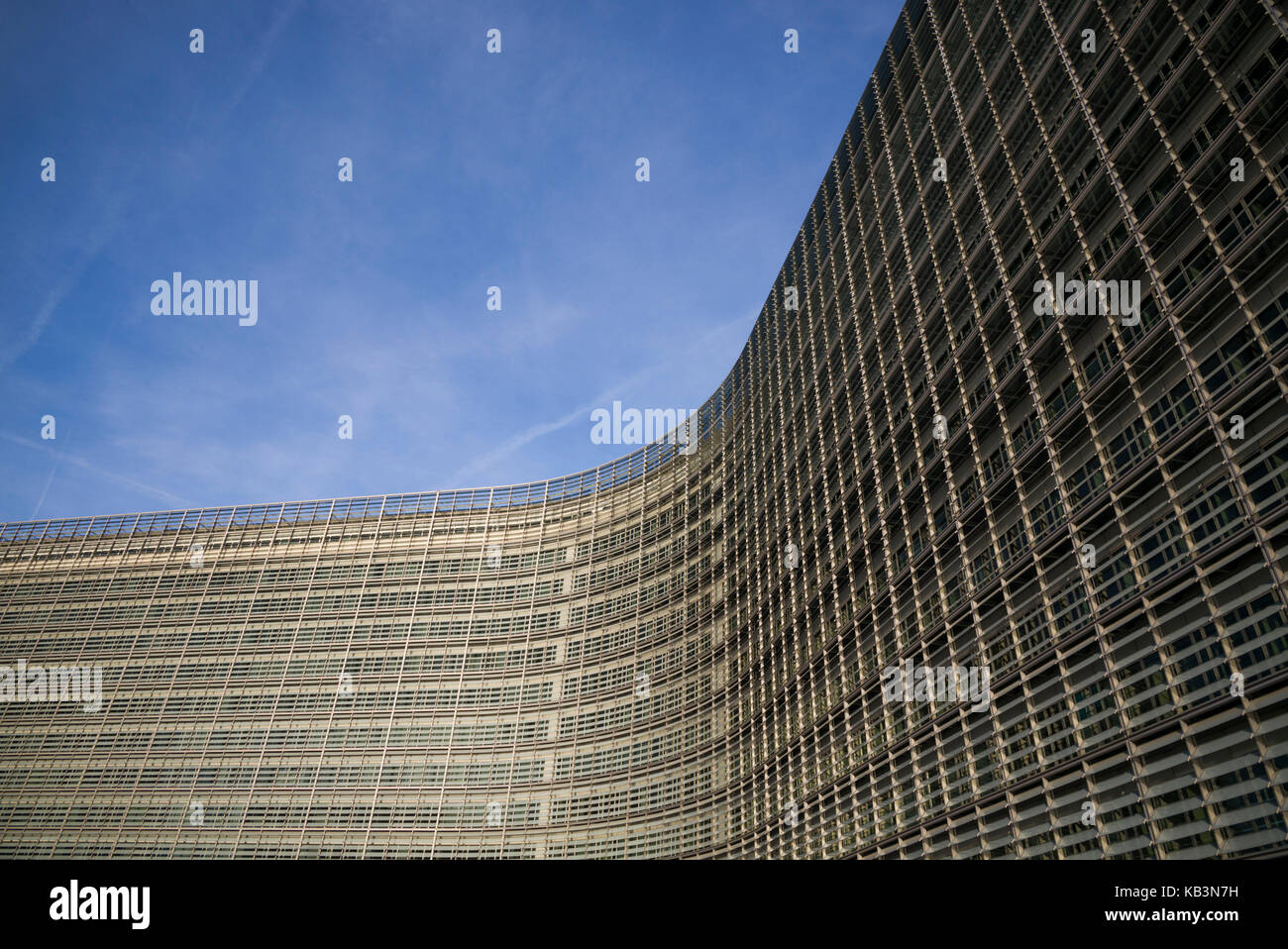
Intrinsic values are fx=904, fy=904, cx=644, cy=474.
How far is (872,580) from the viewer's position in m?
32.8

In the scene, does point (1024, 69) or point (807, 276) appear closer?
point (1024, 69)

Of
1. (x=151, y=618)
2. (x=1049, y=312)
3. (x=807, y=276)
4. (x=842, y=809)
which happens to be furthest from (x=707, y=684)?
(x=151, y=618)

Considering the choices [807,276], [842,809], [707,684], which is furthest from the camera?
[707,684]

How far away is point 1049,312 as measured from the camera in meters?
23.8

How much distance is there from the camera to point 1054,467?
74.3 ft

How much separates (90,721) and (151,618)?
26.0ft

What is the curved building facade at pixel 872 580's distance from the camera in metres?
18.3

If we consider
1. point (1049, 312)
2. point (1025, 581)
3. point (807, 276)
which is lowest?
point (1025, 581)

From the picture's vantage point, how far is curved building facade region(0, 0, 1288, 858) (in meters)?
18.3
